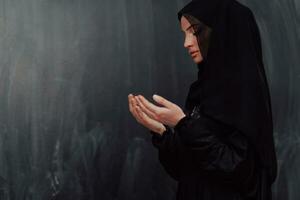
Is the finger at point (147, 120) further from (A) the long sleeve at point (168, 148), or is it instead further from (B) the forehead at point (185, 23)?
(B) the forehead at point (185, 23)

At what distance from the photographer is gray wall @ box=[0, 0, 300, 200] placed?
65.2 inches

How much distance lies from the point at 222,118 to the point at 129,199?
72 cm

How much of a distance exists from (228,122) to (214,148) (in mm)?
75

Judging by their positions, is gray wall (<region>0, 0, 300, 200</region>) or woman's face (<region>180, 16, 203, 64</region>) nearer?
woman's face (<region>180, 16, 203, 64</region>)

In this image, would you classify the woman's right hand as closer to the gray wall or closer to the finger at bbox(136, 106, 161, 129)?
the finger at bbox(136, 106, 161, 129)

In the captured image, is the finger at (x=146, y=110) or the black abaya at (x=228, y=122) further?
the finger at (x=146, y=110)

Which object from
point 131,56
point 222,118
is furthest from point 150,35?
point 222,118

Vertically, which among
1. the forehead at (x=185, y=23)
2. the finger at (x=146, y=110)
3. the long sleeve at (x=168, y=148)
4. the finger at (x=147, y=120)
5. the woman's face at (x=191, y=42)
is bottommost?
the long sleeve at (x=168, y=148)

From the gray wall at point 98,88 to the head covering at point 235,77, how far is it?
22.1 inches

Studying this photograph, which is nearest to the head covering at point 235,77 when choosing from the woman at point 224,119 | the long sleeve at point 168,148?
the woman at point 224,119

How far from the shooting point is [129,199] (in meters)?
1.69

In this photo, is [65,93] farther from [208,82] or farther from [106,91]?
[208,82]

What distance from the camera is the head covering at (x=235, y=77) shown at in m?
1.11

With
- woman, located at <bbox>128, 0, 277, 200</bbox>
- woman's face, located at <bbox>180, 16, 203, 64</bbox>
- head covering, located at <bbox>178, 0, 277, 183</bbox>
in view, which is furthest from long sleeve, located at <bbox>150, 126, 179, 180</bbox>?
woman's face, located at <bbox>180, 16, 203, 64</bbox>
